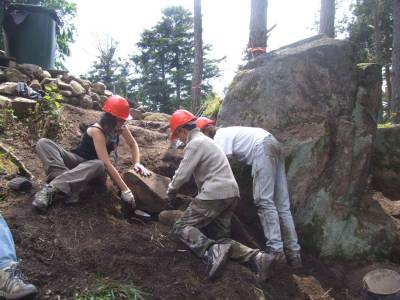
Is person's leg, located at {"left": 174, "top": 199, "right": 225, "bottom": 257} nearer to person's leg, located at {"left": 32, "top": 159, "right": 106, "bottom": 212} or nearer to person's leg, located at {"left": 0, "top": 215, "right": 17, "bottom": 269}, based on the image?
person's leg, located at {"left": 32, "top": 159, "right": 106, "bottom": 212}

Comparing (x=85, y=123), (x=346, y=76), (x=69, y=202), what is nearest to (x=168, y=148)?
(x=85, y=123)

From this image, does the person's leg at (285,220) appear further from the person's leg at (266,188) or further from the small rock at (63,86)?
the small rock at (63,86)

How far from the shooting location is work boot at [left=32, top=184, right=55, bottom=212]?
14.1ft

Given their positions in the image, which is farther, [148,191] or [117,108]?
[148,191]

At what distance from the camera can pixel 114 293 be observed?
11.1ft

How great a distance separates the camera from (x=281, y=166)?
4.74 metres

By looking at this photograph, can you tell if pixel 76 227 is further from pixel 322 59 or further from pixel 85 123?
pixel 322 59

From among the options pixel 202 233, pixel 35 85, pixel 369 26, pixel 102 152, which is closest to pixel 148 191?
pixel 102 152

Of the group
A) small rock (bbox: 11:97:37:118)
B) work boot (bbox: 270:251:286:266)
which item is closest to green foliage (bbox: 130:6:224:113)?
small rock (bbox: 11:97:37:118)

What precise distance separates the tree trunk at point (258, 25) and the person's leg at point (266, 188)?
4390 millimetres

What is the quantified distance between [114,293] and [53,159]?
6.43ft

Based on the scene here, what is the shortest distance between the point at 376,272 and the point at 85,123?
16.2 feet

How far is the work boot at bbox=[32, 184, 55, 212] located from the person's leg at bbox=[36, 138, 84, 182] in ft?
0.96

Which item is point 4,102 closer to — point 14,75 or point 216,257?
point 14,75
